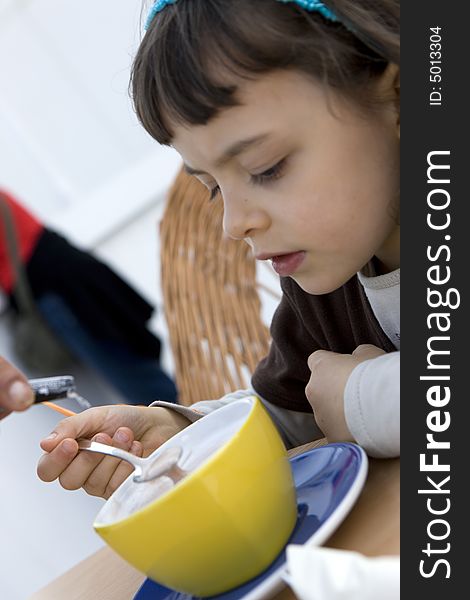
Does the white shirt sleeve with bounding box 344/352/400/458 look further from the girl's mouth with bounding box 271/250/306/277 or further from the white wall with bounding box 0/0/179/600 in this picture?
the white wall with bounding box 0/0/179/600

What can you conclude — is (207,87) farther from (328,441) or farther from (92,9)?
(92,9)

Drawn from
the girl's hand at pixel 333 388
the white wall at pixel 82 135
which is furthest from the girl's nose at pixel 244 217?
the white wall at pixel 82 135

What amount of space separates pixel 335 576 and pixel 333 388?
25cm

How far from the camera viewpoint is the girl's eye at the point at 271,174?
0.65 m

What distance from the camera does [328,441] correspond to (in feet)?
2.24

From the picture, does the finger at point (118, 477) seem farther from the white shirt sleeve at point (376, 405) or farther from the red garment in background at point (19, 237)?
the red garment in background at point (19, 237)

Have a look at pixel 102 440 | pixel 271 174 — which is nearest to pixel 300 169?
pixel 271 174

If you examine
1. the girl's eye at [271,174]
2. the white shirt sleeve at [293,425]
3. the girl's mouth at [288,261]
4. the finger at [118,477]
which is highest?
the girl's eye at [271,174]

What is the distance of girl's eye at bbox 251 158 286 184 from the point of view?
2.15 feet

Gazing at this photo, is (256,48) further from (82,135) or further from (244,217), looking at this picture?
(82,135)

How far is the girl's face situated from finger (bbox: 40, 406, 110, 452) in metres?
0.20

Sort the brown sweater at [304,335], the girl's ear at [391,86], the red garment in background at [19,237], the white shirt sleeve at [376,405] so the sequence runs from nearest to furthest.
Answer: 1. the white shirt sleeve at [376,405]
2. the girl's ear at [391,86]
3. the brown sweater at [304,335]
4. the red garment in background at [19,237]

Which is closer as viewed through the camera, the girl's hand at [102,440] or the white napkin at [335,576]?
the white napkin at [335,576]

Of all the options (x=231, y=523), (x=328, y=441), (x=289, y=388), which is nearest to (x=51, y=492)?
(x=289, y=388)
